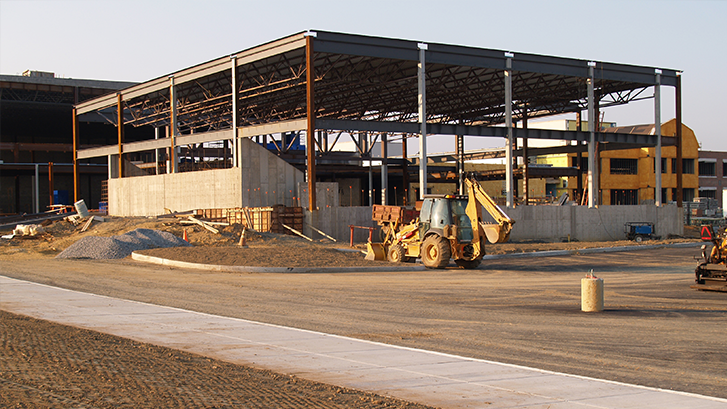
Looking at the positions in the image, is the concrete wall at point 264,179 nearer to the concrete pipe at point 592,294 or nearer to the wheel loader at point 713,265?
the wheel loader at point 713,265

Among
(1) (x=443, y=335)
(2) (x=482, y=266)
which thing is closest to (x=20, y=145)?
(2) (x=482, y=266)

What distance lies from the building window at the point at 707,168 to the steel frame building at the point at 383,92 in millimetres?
33658

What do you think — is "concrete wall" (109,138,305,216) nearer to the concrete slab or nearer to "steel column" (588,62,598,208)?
"steel column" (588,62,598,208)

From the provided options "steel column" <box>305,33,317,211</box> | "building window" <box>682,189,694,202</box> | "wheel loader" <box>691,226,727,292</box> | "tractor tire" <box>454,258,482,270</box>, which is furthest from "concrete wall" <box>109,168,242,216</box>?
"building window" <box>682,189,694,202</box>

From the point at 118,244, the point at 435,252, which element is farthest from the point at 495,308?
the point at 118,244

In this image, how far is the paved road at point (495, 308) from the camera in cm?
897

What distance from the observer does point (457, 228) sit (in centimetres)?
2188

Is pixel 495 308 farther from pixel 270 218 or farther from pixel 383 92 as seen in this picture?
pixel 383 92

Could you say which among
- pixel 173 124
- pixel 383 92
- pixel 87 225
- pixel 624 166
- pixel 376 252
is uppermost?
pixel 383 92

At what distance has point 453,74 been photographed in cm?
4134

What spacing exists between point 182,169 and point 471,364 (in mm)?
52561

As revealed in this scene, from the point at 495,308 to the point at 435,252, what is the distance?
8251 millimetres

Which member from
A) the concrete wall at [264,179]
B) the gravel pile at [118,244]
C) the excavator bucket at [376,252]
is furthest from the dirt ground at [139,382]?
the concrete wall at [264,179]

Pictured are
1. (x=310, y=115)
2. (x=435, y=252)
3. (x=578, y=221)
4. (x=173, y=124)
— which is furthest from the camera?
(x=173, y=124)
